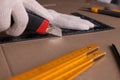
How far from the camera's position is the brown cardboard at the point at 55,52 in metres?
0.45

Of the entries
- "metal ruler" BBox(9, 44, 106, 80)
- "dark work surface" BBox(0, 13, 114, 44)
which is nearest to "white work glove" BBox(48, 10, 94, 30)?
"dark work surface" BBox(0, 13, 114, 44)

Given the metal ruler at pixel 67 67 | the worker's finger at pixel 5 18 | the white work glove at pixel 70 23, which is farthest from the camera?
the white work glove at pixel 70 23

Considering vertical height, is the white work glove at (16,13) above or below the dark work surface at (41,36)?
above

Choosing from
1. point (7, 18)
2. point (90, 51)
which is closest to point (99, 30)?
point (90, 51)

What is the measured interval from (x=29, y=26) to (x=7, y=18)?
8 centimetres

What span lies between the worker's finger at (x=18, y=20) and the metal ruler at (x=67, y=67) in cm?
13

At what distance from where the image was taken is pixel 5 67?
1.45 ft

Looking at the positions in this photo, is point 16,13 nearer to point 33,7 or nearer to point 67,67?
point 33,7

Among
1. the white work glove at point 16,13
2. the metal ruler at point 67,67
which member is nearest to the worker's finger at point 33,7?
the white work glove at point 16,13

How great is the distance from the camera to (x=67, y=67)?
43 cm

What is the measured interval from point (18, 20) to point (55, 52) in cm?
12

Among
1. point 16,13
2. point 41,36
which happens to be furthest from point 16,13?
point 41,36

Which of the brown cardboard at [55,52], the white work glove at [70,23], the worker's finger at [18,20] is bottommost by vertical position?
the brown cardboard at [55,52]

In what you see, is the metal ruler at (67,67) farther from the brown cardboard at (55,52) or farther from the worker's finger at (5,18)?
the worker's finger at (5,18)
